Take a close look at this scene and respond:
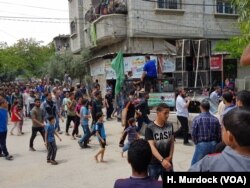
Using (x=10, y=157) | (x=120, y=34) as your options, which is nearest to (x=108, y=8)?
(x=120, y=34)

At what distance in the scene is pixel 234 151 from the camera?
7.50ft

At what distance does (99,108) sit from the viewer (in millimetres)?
13539

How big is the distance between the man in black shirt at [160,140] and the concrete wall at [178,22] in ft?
56.1

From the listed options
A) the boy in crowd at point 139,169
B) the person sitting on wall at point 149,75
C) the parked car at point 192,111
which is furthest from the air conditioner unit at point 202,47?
the boy in crowd at point 139,169

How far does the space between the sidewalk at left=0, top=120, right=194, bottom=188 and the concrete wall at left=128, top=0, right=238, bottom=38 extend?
11331 millimetres

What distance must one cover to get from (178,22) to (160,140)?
1888 cm

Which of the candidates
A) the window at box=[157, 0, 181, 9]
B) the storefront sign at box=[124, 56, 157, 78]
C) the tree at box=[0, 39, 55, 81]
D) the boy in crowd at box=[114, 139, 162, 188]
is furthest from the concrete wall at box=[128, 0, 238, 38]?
the tree at box=[0, 39, 55, 81]

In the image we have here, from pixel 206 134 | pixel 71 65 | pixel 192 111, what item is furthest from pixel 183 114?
pixel 71 65

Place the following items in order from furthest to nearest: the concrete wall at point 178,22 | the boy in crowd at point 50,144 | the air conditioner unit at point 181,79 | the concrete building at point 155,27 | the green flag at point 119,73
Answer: the concrete wall at point 178,22, the concrete building at point 155,27, the air conditioner unit at point 181,79, the green flag at point 119,73, the boy in crowd at point 50,144

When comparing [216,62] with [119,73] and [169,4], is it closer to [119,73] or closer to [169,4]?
[119,73]

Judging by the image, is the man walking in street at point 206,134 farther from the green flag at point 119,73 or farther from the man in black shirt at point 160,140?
the green flag at point 119,73

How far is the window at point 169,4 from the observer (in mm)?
22578

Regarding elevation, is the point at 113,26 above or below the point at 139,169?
above

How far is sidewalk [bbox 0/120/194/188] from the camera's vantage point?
777 centimetres
